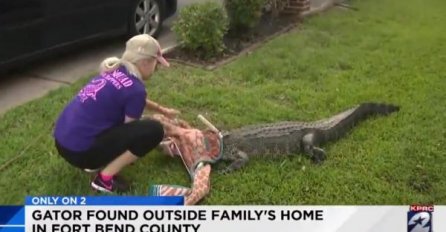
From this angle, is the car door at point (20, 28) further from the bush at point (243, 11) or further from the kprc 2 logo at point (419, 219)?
the kprc 2 logo at point (419, 219)

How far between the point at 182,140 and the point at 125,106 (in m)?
0.58

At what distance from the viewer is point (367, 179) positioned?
4.02 m

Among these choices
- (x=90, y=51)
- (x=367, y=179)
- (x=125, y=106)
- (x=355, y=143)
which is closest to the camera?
(x=125, y=106)

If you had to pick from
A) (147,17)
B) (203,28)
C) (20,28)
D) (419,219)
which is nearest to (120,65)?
(419,219)

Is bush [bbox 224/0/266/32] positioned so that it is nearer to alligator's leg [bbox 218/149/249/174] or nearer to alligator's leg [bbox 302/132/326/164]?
alligator's leg [bbox 302/132/326/164]

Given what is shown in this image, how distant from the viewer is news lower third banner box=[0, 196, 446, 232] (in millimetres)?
3107

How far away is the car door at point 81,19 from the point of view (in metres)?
5.60

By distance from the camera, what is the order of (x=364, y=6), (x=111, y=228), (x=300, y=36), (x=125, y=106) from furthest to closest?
(x=364, y=6)
(x=300, y=36)
(x=125, y=106)
(x=111, y=228)

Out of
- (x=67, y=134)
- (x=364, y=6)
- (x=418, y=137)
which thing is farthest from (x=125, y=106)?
(x=364, y=6)

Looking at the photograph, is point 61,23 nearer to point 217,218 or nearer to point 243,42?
point 243,42

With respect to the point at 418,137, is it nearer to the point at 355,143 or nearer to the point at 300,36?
the point at 355,143

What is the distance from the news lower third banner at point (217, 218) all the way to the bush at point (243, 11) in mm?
4043

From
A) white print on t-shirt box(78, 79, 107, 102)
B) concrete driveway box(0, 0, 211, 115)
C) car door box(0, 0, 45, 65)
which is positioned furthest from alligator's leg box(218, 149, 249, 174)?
car door box(0, 0, 45, 65)

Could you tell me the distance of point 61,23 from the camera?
5680 millimetres
